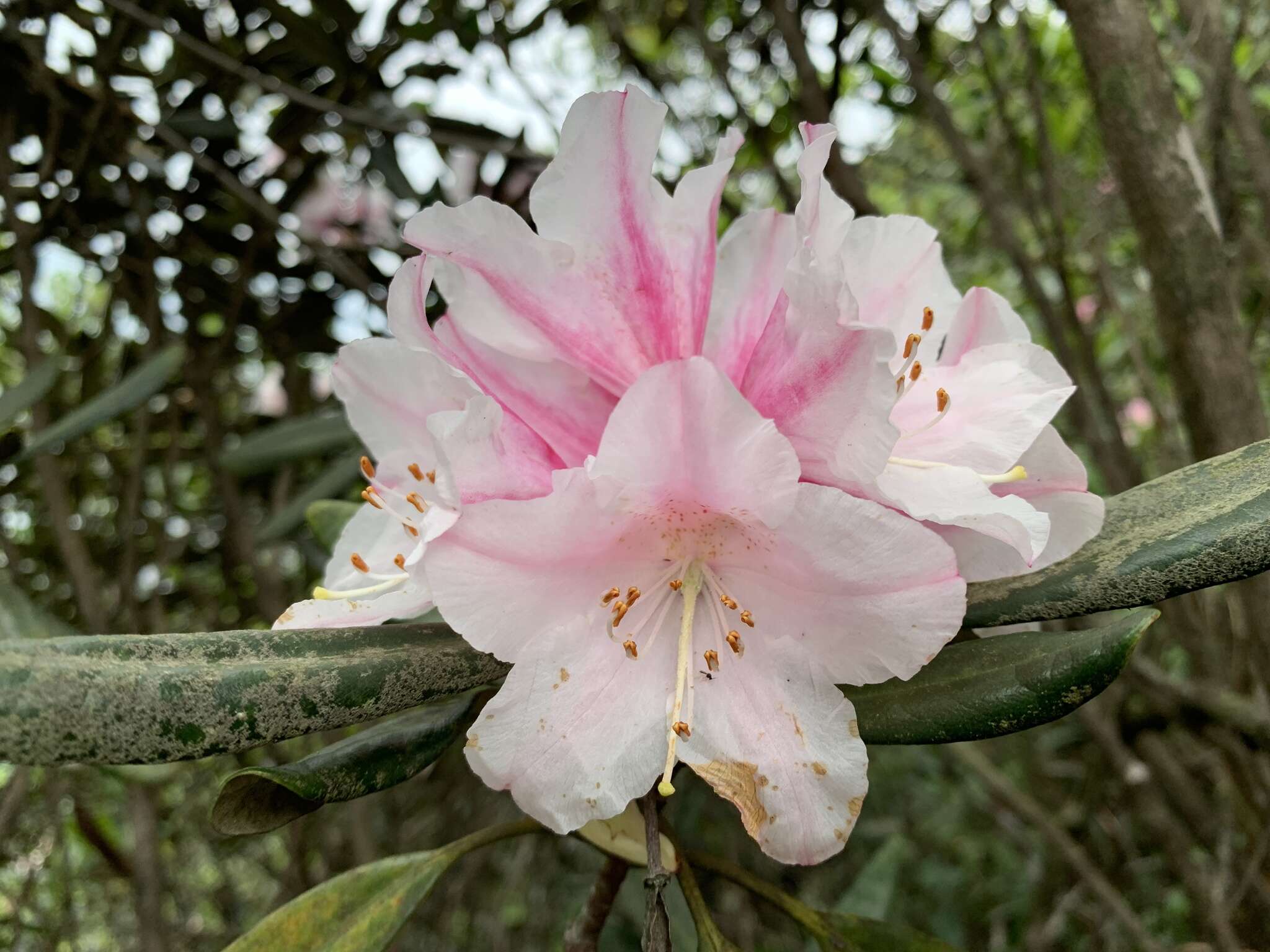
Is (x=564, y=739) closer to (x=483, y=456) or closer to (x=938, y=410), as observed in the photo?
(x=483, y=456)

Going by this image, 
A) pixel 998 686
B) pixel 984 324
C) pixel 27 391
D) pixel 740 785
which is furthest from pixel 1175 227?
pixel 27 391

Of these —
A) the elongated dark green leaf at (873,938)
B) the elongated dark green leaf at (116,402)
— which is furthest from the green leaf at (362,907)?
the elongated dark green leaf at (116,402)

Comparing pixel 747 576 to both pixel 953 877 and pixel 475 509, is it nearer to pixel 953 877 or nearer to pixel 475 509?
pixel 475 509

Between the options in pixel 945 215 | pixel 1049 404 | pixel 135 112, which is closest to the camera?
pixel 1049 404

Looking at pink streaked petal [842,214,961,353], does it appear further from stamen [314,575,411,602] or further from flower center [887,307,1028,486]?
stamen [314,575,411,602]

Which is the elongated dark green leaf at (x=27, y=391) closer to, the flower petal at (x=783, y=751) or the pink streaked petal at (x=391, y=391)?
the pink streaked petal at (x=391, y=391)

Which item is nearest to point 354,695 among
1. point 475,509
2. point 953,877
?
point 475,509

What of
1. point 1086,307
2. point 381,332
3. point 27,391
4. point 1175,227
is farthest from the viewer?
point 1086,307
